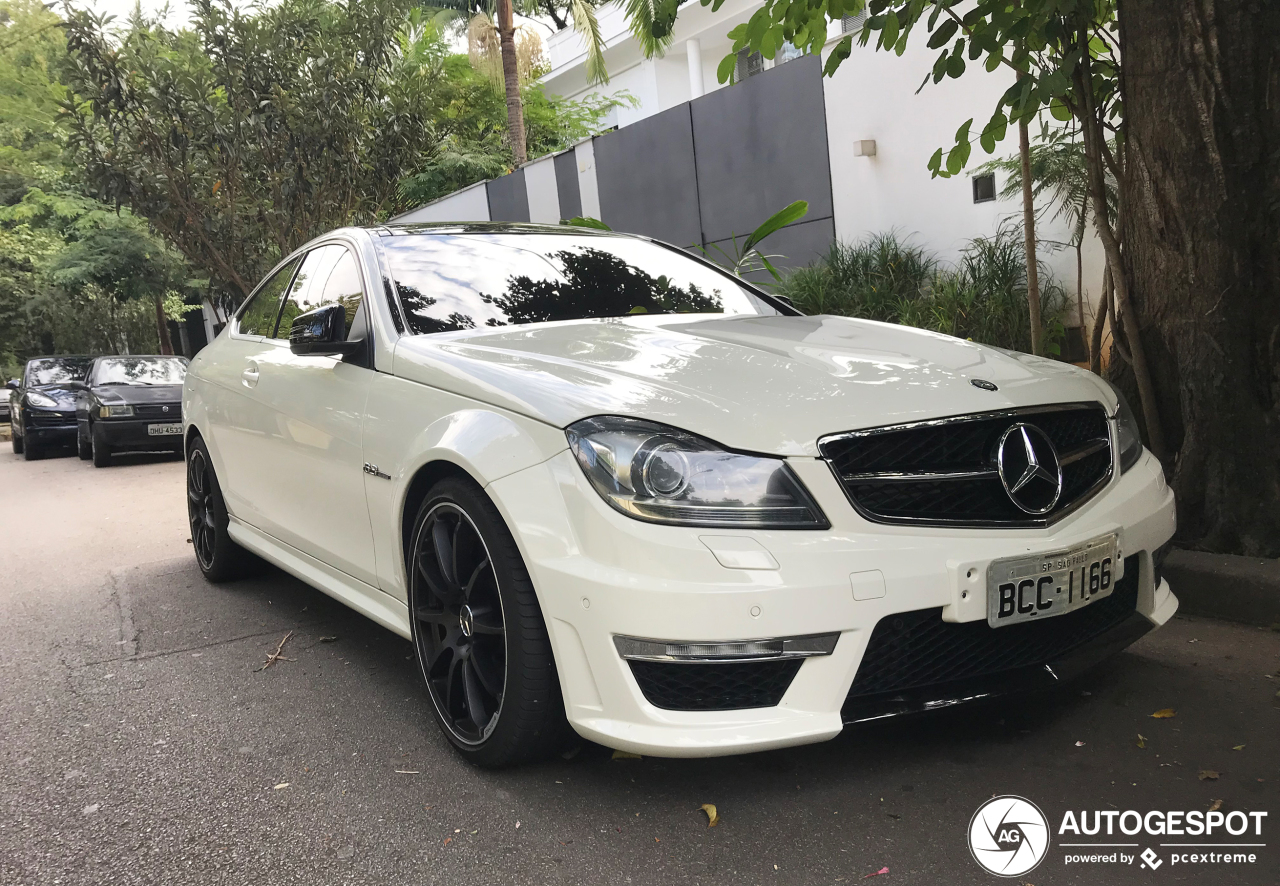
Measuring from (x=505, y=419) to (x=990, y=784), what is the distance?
1524mm

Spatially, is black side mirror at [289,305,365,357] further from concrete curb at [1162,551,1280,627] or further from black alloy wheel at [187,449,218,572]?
concrete curb at [1162,551,1280,627]

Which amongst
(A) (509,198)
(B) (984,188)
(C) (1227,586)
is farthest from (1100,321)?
(A) (509,198)

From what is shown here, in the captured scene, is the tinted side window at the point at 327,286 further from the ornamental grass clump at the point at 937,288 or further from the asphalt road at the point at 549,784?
the ornamental grass clump at the point at 937,288

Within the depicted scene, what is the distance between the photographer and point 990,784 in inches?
101

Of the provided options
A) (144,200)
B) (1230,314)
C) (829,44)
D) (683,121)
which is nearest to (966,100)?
(829,44)

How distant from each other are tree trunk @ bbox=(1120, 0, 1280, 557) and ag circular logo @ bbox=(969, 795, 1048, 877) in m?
2.06

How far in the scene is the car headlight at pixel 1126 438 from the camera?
2.89 meters

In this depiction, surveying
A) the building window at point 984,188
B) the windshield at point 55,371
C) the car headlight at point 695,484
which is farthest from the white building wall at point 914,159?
the windshield at point 55,371

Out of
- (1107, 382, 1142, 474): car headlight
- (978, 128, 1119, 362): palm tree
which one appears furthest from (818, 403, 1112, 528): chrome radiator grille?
(978, 128, 1119, 362): palm tree

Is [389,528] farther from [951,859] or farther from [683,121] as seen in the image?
[683,121]

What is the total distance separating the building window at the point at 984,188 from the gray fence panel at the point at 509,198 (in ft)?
28.2

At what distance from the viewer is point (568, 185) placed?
15.0 m

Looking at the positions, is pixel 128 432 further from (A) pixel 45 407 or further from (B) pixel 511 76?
(B) pixel 511 76

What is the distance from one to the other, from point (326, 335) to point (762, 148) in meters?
8.90
